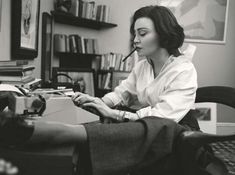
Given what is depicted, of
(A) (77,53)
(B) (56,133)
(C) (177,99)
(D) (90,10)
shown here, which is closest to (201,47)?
(D) (90,10)

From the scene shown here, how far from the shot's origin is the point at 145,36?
1.57 meters

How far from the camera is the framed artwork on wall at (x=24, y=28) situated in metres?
1.97

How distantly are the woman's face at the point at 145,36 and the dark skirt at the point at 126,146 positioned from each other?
2.54 feet

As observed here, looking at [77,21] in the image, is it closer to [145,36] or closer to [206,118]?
[145,36]

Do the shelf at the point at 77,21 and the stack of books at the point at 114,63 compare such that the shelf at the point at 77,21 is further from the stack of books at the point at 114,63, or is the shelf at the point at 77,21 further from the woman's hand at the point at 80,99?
the woman's hand at the point at 80,99

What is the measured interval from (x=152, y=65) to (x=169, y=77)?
0.21 m

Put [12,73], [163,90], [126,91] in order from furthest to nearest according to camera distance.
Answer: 1. [126,91]
2. [163,90]
3. [12,73]

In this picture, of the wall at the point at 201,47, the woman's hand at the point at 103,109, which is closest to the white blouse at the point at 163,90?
the woman's hand at the point at 103,109

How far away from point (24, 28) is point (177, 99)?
128 centimetres

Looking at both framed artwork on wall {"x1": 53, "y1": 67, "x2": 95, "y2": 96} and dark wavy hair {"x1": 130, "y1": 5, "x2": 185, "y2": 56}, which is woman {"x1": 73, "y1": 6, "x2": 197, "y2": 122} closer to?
dark wavy hair {"x1": 130, "y1": 5, "x2": 185, "y2": 56}

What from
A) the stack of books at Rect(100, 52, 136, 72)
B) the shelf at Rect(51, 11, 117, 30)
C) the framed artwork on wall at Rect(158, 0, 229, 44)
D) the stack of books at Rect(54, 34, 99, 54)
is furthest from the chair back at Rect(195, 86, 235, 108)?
the framed artwork on wall at Rect(158, 0, 229, 44)

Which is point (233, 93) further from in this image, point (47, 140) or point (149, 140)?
point (47, 140)

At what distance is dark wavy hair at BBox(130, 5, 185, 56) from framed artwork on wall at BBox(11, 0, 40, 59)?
0.78 meters

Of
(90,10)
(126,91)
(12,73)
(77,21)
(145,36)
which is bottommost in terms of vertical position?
(126,91)
